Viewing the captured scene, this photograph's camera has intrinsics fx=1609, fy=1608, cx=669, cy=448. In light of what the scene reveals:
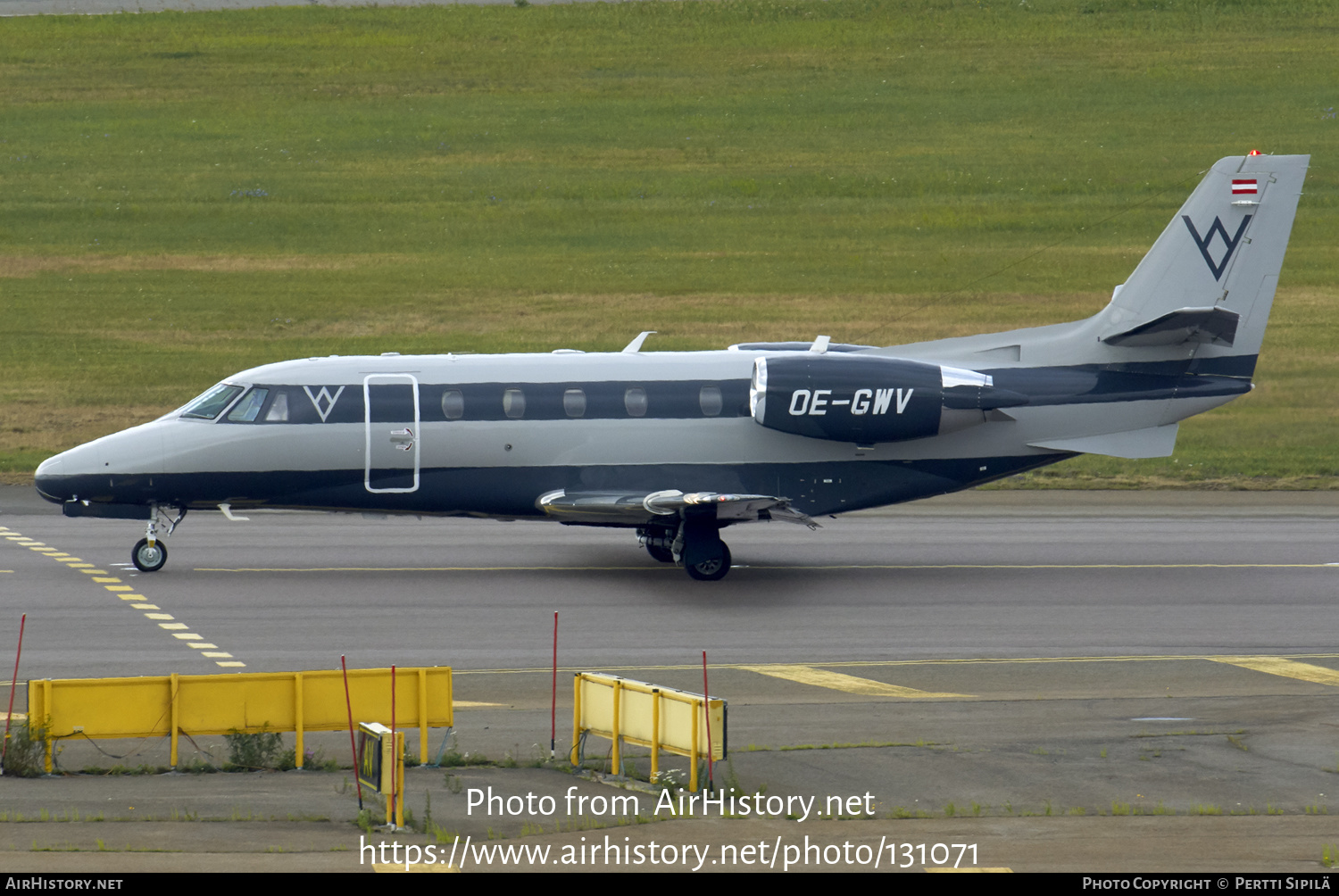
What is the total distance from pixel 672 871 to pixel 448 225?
50.9 meters

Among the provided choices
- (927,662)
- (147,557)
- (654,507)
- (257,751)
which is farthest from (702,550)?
(257,751)

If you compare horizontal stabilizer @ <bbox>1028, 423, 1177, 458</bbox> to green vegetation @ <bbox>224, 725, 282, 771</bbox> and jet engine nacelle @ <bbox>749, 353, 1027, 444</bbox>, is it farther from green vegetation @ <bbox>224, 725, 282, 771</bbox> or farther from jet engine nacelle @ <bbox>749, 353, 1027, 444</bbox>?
green vegetation @ <bbox>224, 725, 282, 771</bbox>

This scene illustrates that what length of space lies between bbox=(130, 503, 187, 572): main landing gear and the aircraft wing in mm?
5724

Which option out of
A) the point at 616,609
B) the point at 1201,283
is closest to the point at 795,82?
the point at 1201,283

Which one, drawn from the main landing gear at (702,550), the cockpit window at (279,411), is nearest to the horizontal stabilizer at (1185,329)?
the main landing gear at (702,550)

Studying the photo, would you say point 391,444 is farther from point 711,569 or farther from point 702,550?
point 711,569

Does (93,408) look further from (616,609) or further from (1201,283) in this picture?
(1201,283)

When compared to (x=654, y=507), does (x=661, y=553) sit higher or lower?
lower

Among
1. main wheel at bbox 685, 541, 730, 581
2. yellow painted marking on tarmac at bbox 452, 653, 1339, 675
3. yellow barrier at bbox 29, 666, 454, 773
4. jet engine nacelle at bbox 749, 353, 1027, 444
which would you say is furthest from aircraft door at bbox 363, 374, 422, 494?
yellow barrier at bbox 29, 666, 454, 773

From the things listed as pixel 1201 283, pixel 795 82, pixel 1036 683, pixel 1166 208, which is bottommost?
pixel 1036 683

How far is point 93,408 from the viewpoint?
42156 millimetres

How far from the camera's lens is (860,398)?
81.4ft

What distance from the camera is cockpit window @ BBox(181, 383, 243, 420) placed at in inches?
985

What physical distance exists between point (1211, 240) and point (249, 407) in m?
15.5
